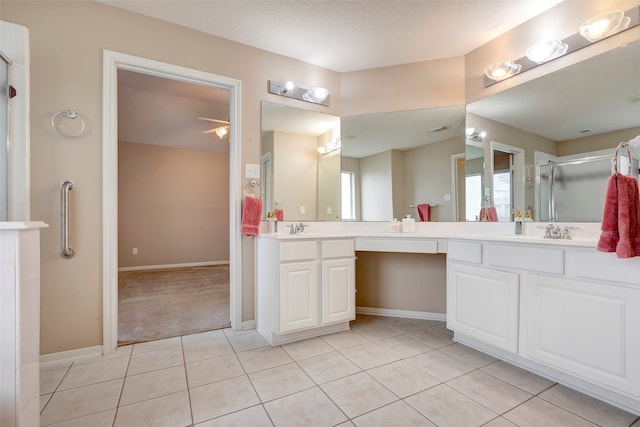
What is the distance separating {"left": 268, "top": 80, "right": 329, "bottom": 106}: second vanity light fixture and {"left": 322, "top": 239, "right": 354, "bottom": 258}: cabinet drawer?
1.40m

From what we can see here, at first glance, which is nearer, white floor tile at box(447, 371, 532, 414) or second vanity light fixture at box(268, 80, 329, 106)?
white floor tile at box(447, 371, 532, 414)

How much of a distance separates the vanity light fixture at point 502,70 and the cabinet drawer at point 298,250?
1.98 metres

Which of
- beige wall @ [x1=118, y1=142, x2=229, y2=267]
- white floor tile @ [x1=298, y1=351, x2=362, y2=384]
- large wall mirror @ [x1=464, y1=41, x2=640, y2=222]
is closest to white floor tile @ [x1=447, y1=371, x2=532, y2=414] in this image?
white floor tile @ [x1=298, y1=351, x2=362, y2=384]

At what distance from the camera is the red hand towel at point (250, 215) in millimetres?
2373

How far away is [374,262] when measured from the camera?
2912mm

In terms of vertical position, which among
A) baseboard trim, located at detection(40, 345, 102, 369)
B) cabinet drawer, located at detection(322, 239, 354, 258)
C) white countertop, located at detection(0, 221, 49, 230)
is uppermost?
white countertop, located at detection(0, 221, 49, 230)

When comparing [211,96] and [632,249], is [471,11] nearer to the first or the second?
[632,249]

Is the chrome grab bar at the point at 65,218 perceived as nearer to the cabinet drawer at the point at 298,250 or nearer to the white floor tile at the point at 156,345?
the white floor tile at the point at 156,345

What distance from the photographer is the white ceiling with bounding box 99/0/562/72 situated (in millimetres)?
2023

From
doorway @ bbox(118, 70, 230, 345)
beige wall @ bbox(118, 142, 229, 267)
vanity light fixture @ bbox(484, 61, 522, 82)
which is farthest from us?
beige wall @ bbox(118, 142, 229, 267)

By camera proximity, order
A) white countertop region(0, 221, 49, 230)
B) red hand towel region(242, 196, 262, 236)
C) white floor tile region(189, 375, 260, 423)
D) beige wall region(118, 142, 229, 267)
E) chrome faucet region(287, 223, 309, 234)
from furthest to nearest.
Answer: beige wall region(118, 142, 229, 267)
chrome faucet region(287, 223, 309, 234)
red hand towel region(242, 196, 262, 236)
white floor tile region(189, 375, 260, 423)
white countertop region(0, 221, 49, 230)

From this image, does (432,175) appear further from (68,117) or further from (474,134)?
(68,117)

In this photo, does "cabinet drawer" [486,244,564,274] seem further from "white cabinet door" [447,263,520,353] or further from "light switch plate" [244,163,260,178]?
"light switch plate" [244,163,260,178]

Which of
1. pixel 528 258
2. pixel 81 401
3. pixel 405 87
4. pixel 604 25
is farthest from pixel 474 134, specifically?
pixel 81 401
